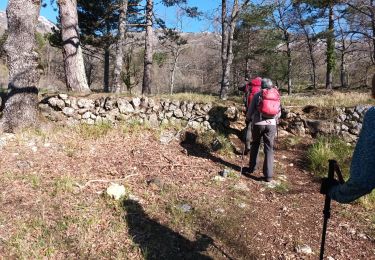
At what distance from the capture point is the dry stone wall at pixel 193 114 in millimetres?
7688

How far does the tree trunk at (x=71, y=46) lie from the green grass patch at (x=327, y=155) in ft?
18.8

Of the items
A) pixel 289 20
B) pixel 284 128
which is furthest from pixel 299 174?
pixel 289 20

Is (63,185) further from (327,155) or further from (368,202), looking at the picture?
(327,155)

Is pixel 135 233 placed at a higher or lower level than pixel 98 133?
lower

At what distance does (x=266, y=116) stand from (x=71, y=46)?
551 centimetres

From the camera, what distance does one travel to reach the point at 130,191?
502 cm

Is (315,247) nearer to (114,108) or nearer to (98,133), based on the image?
(98,133)

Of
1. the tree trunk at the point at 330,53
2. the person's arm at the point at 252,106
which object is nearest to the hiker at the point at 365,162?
the person's arm at the point at 252,106

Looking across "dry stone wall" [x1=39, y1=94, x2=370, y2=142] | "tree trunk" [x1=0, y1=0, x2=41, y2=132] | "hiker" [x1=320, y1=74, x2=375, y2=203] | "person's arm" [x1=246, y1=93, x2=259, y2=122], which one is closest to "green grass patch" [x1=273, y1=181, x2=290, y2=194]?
"person's arm" [x1=246, y1=93, x2=259, y2=122]

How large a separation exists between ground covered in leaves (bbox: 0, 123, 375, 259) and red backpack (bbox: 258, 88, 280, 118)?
121 cm

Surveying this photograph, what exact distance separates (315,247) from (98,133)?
4775 millimetres

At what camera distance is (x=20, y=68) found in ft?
22.4

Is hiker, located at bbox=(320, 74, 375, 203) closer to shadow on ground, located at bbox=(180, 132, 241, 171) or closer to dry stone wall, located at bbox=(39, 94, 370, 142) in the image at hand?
shadow on ground, located at bbox=(180, 132, 241, 171)

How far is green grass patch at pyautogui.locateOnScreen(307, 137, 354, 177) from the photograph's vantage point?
6367mm
